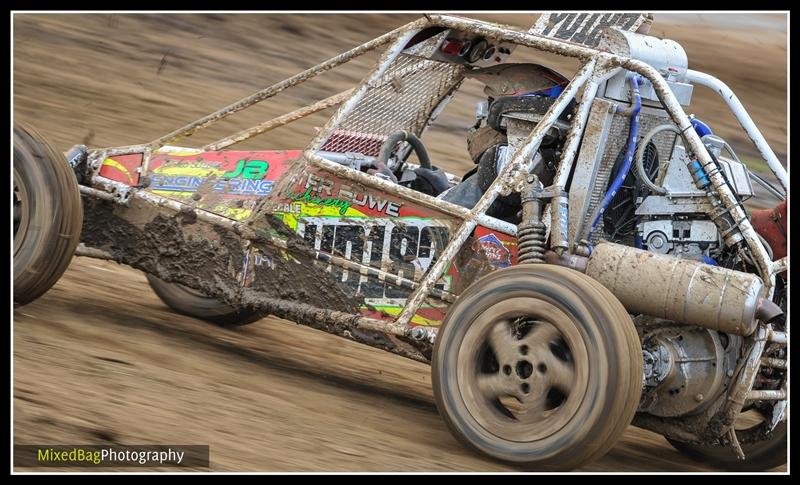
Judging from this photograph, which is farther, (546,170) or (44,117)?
(44,117)

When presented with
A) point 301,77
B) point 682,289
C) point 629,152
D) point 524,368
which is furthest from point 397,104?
point 682,289

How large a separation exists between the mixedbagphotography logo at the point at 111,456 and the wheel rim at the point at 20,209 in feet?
5.43

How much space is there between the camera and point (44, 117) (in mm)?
10805

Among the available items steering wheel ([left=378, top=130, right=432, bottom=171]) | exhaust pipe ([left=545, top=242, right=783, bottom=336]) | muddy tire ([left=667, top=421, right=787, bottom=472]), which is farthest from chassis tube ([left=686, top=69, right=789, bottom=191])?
steering wheel ([left=378, top=130, right=432, bottom=171])

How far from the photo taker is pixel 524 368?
4.62 m

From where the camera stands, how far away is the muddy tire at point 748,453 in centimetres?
533

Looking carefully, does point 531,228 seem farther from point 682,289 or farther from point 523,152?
point 682,289

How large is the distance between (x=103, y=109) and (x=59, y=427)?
7544 millimetres

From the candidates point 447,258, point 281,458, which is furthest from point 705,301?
point 281,458

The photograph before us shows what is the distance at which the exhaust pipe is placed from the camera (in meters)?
4.47

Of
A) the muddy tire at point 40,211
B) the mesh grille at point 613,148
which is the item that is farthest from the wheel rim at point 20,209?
the mesh grille at point 613,148

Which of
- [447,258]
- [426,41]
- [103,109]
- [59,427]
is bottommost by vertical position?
[103,109]

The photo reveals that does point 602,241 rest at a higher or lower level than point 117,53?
higher

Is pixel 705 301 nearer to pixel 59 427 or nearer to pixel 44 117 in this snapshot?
pixel 59 427
